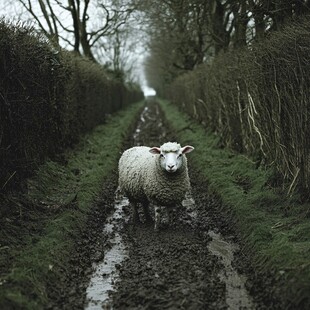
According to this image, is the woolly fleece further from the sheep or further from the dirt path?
the dirt path

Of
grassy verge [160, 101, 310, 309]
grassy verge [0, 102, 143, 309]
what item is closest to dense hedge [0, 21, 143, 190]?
grassy verge [0, 102, 143, 309]

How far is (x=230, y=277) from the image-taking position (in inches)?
250

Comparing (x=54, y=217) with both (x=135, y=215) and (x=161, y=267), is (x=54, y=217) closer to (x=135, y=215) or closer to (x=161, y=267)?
(x=135, y=215)

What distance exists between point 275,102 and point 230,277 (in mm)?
4176

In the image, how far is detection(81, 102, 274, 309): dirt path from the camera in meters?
5.57

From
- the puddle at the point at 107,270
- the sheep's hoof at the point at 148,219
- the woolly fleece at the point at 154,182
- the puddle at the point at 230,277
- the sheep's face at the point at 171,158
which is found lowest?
the puddle at the point at 230,277

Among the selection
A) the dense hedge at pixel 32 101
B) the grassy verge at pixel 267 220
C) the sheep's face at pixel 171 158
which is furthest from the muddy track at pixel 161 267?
the dense hedge at pixel 32 101

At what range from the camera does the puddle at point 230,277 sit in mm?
5594

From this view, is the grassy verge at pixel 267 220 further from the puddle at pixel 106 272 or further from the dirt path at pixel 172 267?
the puddle at pixel 106 272

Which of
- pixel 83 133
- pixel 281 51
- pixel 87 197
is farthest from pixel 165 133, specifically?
pixel 281 51

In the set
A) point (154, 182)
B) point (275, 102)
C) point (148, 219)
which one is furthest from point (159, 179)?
point (275, 102)

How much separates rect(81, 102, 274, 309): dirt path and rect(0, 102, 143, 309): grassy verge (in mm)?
623

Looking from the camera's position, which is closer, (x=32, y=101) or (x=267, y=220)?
(x=267, y=220)

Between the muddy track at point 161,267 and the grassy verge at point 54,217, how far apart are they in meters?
0.23
